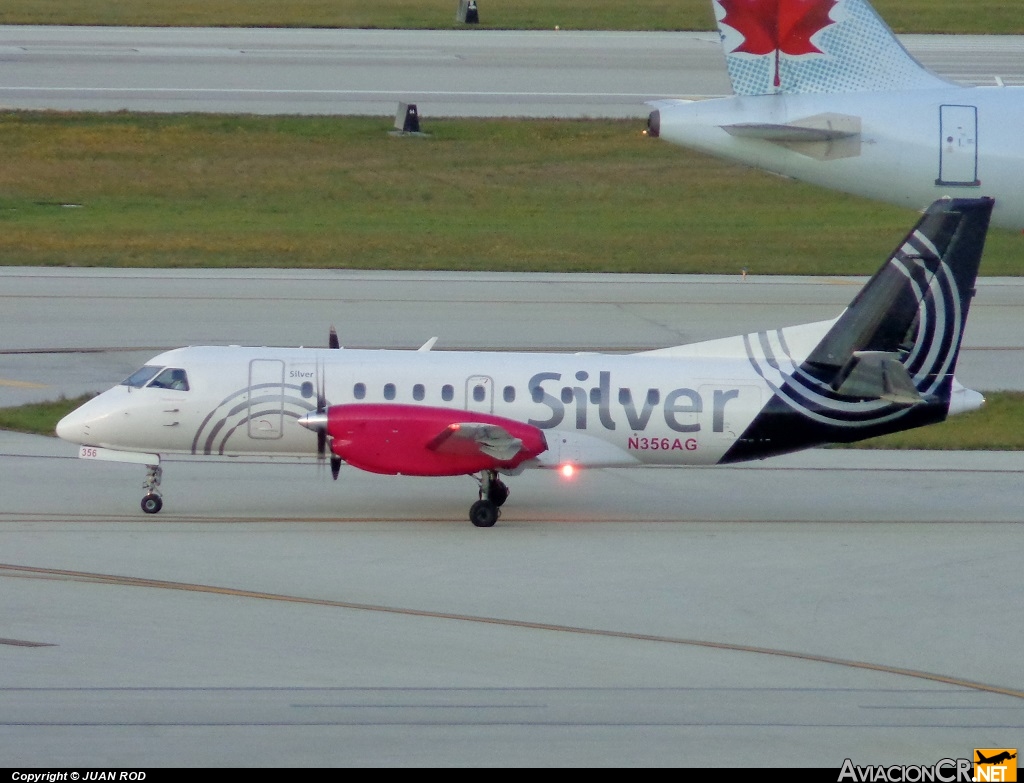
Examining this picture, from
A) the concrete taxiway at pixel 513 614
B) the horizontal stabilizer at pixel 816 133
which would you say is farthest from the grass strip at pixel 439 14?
the concrete taxiway at pixel 513 614

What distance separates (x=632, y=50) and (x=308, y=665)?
56.1m

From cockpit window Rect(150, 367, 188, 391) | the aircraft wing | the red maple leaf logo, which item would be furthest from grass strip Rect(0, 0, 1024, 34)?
the aircraft wing

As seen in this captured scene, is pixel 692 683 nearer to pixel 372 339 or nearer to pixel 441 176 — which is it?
pixel 372 339

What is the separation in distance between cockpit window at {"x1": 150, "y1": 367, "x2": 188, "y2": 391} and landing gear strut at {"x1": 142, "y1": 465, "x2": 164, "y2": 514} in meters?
1.07

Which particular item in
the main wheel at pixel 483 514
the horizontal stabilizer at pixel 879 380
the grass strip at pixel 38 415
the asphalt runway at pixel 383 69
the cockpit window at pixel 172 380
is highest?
the asphalt runway at pixel 383 69

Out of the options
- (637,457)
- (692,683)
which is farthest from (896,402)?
(692,683)

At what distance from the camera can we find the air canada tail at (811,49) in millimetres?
31219

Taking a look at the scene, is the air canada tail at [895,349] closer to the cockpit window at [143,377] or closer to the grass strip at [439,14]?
the cockpit window at [143,377]

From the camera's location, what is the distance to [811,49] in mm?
31641

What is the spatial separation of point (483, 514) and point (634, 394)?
257 centimetres

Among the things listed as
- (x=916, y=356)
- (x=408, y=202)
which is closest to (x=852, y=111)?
(x=916, y=356)

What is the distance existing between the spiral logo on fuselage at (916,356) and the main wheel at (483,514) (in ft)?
13.3

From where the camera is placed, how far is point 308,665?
48.3ft

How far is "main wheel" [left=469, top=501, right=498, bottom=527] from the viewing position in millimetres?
20062
